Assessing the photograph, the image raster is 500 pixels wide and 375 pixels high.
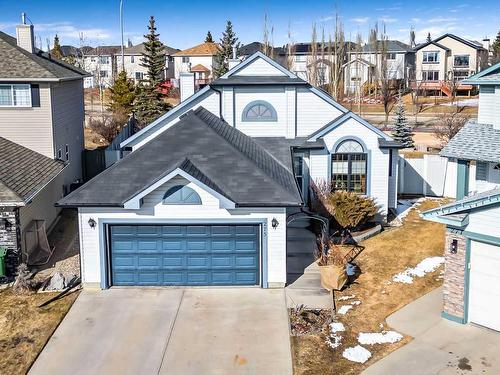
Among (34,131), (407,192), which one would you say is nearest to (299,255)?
(407,192)

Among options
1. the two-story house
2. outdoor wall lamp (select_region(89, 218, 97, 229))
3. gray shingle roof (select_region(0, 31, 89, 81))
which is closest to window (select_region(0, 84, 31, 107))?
the two-story house

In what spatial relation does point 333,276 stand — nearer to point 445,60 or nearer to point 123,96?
point 123,96

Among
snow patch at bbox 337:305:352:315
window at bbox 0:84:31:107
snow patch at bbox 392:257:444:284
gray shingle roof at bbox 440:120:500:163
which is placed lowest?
snow patch at bbox 337:305:352:315

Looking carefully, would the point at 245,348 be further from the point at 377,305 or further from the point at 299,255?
→ the point at 299,255

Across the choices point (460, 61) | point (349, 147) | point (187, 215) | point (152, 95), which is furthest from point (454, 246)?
point (460, 61)

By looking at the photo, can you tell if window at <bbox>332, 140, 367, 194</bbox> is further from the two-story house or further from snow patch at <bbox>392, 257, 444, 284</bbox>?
the two-story house

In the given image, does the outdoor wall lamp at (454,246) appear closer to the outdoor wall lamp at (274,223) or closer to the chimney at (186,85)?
the outdoor wall lamp at (274,223)

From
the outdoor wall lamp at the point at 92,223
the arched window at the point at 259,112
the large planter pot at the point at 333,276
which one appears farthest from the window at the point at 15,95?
the large planter pot at the point at 333,276
